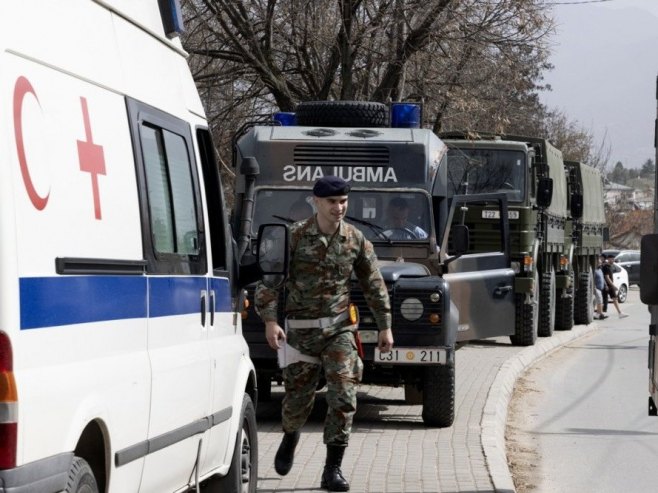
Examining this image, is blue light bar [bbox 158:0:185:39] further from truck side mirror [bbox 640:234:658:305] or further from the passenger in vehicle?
the passenger in vehicle

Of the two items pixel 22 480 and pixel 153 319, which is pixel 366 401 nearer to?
pixel 153 319

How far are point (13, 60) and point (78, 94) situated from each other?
59 centimetres

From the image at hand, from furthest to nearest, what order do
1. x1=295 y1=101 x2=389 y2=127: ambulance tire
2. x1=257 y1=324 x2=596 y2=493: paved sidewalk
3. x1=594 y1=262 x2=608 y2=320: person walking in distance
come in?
x1=594 y1=262 x2=608 y2=320: person walking in distance, x1=295 y1=101 x2=389 y2=127: ambulance tire, x1=257 y1=324 x2=596 y2=493: paved sidewalk

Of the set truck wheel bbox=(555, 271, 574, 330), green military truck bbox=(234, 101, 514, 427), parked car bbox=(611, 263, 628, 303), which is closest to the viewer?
green military truck bbox=(234, 101, 514, 427)

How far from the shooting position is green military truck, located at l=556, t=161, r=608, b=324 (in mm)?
27438

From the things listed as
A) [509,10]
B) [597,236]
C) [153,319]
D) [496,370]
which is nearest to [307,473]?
[153,319]

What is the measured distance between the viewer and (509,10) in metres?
21.6

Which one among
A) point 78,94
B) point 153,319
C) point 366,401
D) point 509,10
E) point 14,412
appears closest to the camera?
point 14,412

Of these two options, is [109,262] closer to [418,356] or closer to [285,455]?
[285,455]

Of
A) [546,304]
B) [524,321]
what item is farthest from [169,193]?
[546,304]

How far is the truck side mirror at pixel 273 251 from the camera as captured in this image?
6863 millimetres

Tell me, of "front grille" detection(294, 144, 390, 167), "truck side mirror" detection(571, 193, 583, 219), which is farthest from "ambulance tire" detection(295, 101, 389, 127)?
"truck side mirror" detection(571, 193, 583, 219)

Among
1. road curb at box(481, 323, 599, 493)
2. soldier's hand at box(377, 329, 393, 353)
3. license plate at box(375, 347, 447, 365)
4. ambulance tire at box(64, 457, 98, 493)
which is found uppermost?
soldier's hand at box(377, 329, 393, 353)

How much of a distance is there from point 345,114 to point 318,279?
220 inches
